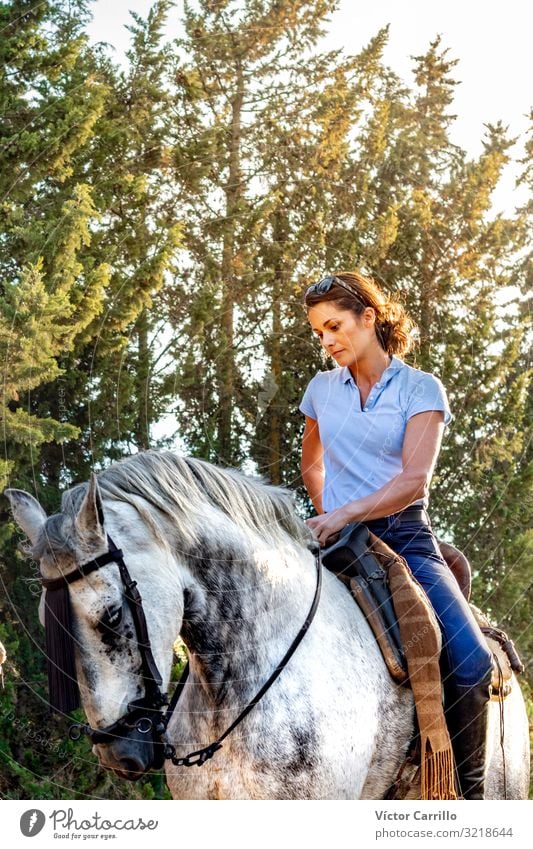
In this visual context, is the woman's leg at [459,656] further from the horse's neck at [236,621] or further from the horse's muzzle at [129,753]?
the horse's muzzle at [129,753]

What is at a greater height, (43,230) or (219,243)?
(43,230)

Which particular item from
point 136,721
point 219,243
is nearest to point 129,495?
point 136,721

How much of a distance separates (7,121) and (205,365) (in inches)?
152

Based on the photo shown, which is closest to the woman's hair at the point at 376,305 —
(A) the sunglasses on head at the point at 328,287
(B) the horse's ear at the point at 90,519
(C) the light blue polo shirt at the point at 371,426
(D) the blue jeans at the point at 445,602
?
(A) the sunglasses on head at the point at 328,287

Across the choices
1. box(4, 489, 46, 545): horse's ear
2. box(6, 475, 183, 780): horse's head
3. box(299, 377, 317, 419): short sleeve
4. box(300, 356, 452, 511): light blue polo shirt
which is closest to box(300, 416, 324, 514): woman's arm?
box(299, 377, 317, 419): short sleeve

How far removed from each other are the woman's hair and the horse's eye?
5.41ft

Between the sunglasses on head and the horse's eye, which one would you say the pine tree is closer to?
the sunglasses on head

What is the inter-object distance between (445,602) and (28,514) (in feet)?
5.63

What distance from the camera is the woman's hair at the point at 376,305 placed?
3908 millimetres

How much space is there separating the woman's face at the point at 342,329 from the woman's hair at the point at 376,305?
0.03 meters

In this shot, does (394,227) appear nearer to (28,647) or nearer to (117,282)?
(117,282)

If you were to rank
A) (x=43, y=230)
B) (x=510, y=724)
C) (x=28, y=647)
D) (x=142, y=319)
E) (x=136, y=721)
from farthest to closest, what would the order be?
(x=28, y=647), (x=43, y=230), (x=142, y=319), (x=510, y=724), (x=136, y=721)
